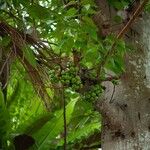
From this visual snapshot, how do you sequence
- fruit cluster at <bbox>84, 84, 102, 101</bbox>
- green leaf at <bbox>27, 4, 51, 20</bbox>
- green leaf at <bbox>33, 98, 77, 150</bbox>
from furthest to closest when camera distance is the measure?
green leaf at <bbox>33, 98, 77, 150</bbox> → fruit cluster at <bbox>84, 84, 102, 101</bbox> → green leaf at <bbox>27, 4, 51, 20</bbox>

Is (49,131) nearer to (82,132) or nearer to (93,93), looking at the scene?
(82,132)

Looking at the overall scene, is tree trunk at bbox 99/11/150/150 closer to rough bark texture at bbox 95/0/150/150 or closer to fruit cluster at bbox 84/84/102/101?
rough bark texture at bbox 95/0/150/150

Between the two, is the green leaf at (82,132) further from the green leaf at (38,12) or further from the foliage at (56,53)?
the green leaf at (38,12)

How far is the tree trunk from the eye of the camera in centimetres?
133

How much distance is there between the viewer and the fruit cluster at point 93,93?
4.18 feet

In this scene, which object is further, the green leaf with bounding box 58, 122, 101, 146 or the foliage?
the green leaf with bounding box 58, 122, 101, 146

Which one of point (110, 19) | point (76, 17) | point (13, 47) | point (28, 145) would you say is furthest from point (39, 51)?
point (28, 145)

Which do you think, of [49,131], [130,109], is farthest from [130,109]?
[49,131]

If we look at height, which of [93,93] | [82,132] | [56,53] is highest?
[56,53]

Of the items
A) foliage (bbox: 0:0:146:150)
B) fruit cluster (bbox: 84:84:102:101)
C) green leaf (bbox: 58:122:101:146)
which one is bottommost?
green leaf (bbox: 58:122:101:146)

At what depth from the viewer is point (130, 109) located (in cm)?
137

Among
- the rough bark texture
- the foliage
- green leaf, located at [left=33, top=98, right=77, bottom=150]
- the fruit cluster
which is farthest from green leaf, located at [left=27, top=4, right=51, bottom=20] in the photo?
green leaf, located at [left=33, top=98, right=77, bottom=150]

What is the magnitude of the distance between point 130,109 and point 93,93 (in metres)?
0.17

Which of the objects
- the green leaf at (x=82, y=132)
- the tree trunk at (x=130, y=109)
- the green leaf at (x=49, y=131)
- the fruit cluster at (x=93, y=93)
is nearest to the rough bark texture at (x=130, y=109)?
the tree trunk at (x=130, y=109)
